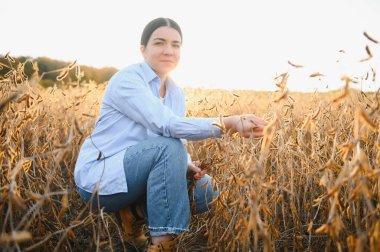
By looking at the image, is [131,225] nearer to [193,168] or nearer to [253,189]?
[193,168]

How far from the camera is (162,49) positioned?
1.63 meters

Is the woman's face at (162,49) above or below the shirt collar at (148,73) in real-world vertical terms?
above

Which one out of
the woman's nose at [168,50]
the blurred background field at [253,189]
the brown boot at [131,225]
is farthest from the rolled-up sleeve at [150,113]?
the brown boot at [131,225]

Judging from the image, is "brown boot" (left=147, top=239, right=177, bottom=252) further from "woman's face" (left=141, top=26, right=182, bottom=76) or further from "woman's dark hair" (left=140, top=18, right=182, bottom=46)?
"woman's dark hair" (left=140, top=18, right=182, bottom=46)

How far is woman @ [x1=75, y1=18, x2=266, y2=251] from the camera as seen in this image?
1318 millimetres

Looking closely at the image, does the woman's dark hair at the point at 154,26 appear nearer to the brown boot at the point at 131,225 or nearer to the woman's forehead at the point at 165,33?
the woman's forehead at the point at 165,33

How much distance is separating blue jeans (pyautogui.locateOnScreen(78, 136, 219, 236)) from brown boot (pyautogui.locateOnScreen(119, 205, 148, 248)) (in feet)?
0.37

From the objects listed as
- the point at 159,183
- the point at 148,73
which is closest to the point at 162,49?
the point at 148,73

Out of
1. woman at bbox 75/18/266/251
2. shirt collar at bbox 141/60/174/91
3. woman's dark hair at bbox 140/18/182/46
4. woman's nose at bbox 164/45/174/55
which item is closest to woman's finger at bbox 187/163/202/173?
woman at bbox 75/18/266/251

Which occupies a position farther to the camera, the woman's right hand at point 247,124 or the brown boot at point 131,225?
the brown boot at point 131,225

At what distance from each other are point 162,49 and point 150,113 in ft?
1.34

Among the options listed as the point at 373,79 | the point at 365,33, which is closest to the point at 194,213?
the point at 373,79

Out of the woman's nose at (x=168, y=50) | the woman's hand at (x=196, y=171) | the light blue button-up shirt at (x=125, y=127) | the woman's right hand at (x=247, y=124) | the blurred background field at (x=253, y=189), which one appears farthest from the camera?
the woman's nose at (x=168, y=50)

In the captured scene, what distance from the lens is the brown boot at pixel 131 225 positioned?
153cm
